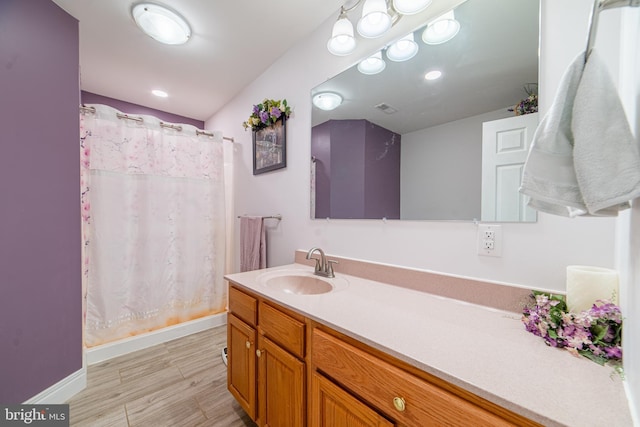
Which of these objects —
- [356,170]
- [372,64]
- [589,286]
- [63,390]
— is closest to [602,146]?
[589,286]

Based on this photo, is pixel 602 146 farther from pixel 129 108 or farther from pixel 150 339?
pixel 129 108

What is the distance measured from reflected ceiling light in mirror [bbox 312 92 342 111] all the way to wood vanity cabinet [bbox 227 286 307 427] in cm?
124

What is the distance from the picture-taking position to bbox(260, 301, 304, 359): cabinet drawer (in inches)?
36.6

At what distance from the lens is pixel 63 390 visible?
58.1 inches

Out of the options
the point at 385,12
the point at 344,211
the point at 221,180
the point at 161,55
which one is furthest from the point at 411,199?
the point at 161,55

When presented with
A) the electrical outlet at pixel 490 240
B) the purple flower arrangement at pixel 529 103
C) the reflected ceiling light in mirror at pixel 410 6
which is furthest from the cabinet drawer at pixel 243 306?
the reflected ceiling light in mirror at pixel 410 6

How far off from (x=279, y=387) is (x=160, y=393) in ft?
3.50

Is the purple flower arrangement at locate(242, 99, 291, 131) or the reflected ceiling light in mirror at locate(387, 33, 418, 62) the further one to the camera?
the purple flower arrangement at locate(242, 99, 291, 131)

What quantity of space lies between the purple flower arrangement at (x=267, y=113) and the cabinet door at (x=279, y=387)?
1.57 meters

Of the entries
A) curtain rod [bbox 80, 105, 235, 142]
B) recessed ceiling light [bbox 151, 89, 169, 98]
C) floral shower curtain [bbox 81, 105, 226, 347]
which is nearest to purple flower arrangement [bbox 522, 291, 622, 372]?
floral shower curtain [bbox 81, 105, 226, 347]

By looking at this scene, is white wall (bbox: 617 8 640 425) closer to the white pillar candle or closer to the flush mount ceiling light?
the white pillar candle

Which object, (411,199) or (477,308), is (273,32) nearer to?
(411,199)

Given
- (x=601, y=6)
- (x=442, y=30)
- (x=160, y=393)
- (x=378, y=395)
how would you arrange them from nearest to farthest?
(x=601, y=6)
(x=378, y=395)
(x=442, y=30)
(x=160, y=393)

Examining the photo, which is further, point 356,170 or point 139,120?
point 139,120
